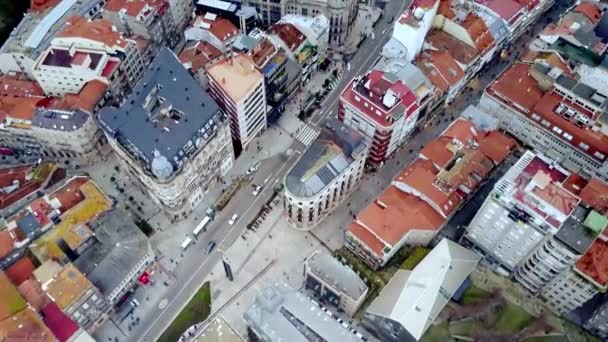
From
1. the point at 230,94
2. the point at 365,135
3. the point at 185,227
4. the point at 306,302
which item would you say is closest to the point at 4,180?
the point at 185,227

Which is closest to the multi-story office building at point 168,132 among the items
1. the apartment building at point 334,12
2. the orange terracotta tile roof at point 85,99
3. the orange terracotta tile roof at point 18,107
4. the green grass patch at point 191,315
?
the orange terracotta tile roof at point 85,99

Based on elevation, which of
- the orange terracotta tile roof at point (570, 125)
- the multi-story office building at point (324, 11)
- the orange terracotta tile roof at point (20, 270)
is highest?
the orange terracotta tile roof at point (570, 125)

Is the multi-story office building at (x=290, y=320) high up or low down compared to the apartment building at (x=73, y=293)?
up

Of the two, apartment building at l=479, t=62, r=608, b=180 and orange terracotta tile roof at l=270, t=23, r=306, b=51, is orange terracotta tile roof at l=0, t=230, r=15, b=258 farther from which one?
apartment building at l=479, t=62, r=608, b=180

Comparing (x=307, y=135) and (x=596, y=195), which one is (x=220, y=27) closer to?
(x=307, y=135)

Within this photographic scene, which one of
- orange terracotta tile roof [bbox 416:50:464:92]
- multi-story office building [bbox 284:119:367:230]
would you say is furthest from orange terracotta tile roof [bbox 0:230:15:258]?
orange terracotta tile roof [bbox 416:50:464:92]

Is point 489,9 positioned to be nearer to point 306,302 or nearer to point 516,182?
point 516,182

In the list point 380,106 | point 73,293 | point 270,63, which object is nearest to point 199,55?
point 270,63

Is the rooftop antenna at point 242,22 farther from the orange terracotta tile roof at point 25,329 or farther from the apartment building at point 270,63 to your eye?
the orange terracotta tile roof at point 25,329
